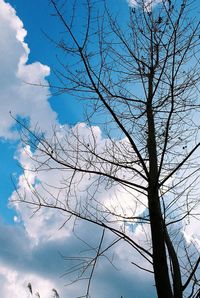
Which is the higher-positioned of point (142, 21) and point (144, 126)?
point (142, 21)

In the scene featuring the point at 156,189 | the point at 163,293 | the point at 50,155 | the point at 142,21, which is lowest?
the point at 163,293

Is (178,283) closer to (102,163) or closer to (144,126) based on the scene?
(102,163)

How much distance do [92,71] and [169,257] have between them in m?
1.83

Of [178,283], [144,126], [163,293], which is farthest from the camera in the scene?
[144,126]

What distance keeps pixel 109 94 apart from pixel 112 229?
5.02 feet

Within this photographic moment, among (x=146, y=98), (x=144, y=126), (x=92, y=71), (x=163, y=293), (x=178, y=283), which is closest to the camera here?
(x=163, y=293)

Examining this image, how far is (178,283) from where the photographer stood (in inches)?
126

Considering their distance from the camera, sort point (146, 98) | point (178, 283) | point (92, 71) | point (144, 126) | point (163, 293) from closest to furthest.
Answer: point (163, 293), point (178, 283), point (92, 71), point (146, 98), point (144, 126)

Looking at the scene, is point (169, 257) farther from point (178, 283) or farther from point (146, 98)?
point (146, 98)

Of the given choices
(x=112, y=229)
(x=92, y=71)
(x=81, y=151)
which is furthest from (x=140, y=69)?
(x=112, y=229)

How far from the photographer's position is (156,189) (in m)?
3.33

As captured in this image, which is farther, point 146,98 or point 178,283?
point 146,98

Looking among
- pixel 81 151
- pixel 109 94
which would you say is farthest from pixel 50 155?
pixel 109 94

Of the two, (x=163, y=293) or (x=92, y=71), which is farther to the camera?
(x=92, y=71)
